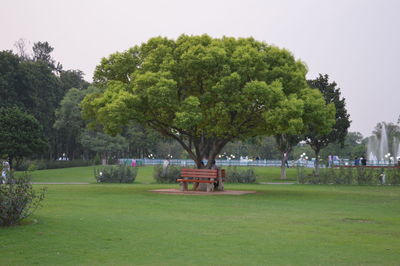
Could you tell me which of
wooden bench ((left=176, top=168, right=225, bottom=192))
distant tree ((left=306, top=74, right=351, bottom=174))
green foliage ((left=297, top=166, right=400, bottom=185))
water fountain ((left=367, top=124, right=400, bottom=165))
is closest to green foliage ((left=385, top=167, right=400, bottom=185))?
green foliage ((left=297, top=166, right=400, bottom=185))

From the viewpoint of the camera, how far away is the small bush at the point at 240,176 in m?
41.8

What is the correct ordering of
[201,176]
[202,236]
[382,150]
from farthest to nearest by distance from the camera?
[382,150]
[201,176]
[202,236]

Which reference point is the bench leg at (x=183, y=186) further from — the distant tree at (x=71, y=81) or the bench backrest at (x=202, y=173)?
the distant tree at (x=71, y=81)

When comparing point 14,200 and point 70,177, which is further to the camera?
point 70,177

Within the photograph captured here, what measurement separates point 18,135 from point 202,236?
37.6 meters

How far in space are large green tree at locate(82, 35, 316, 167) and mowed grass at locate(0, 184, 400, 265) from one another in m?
7.92

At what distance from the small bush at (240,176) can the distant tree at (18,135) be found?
55.7 ft

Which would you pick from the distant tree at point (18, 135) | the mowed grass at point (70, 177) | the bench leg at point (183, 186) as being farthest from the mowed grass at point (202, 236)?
the distant tree at point (18, 135)

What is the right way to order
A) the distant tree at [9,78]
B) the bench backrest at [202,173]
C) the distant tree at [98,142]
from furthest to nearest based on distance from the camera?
the distant tree at [98,142], the distant tree at [9,78], the bench backrest at [202,173]

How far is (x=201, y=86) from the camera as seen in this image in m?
29.0

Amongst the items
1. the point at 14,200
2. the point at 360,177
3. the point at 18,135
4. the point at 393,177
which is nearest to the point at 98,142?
the point at 18,135

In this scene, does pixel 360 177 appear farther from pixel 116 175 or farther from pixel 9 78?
pixel 9 78

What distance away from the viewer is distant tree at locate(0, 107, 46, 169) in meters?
46.0

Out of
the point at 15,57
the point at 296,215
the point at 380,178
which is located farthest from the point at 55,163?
the point at 296,215
